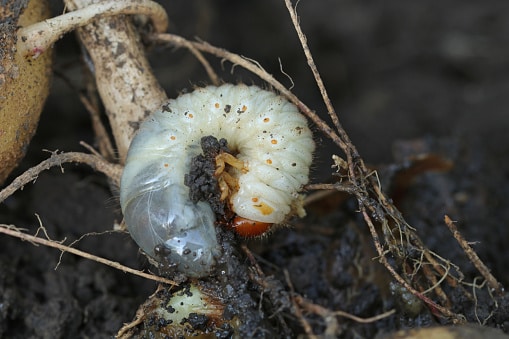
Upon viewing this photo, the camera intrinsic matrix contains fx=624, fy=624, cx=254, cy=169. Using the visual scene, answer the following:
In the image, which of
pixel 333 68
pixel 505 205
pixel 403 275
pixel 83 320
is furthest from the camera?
pixel 333 68

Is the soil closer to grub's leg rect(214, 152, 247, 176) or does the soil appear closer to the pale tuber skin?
grub's leg rect(214, 152, 247, 176)

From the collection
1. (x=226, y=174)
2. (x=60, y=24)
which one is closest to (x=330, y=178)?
(x=226, y=174)

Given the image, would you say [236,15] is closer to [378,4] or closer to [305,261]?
[378,4]

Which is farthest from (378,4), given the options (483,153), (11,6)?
(11,6)

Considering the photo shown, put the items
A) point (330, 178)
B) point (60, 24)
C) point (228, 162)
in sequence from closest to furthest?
point (228, 162) → point (60, 24) → point (330, 178)

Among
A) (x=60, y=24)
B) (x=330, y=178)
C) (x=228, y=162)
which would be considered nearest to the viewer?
(x=228, y=162)

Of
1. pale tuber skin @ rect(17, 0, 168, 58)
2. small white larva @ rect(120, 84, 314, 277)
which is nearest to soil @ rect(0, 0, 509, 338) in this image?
small white larva @ rect(120, 84, 314, 277)

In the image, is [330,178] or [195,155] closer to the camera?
[195,155]

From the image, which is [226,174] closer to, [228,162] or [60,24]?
[228,162]
